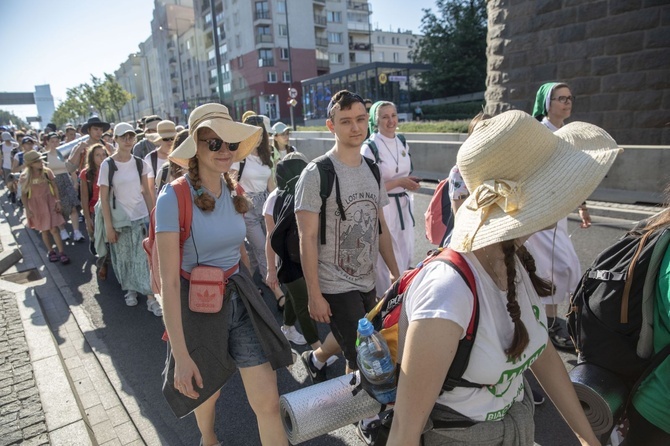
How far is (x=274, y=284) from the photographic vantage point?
13.5 feet

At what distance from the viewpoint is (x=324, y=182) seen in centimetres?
275

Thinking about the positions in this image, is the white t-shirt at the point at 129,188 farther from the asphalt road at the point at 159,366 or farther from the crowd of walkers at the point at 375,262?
the asphalt road at the point at 159,366

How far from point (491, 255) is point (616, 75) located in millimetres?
10001

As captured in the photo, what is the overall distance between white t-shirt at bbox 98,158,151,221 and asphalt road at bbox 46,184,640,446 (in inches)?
46.6

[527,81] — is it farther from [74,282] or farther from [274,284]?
[74,282]

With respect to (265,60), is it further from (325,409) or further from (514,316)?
(514,316)

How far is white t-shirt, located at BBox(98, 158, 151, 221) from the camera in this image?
17.2ft

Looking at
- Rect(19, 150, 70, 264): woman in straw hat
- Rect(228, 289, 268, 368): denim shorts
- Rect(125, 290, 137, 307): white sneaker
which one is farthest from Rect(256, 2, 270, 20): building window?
Rect(228, 289, 268, 368): denim shorts

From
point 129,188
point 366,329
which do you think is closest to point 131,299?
point 129,188

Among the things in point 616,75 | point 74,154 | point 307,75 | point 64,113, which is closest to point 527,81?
point 616,75

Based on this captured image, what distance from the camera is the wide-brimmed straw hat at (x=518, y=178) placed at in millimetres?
1269

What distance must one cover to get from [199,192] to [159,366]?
7.99ft

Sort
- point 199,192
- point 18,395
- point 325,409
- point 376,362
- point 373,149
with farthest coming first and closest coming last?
point 373,149 < point 18,395 < point 199,192 < point 325,409 < point 376,362

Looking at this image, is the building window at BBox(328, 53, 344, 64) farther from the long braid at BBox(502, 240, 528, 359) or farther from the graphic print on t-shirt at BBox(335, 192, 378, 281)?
the long braid at BBox(502, 240, 528, 359)
